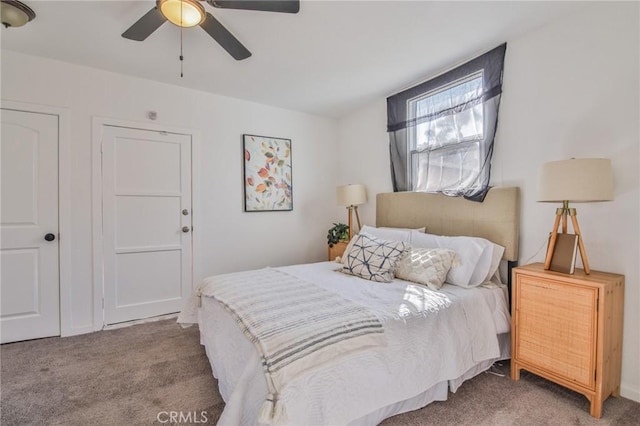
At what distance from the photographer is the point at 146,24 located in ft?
6.04

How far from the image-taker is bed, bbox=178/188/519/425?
1303 mm

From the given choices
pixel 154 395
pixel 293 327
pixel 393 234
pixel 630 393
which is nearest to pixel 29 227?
pixel 154 395

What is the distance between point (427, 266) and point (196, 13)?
2.28 meters

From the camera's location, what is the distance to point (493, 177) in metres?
2.60

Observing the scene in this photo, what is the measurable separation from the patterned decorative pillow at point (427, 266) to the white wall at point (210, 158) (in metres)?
2.00

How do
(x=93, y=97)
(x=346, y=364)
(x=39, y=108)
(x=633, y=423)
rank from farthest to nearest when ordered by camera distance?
(x=93, y=97) < (x=39, y=108) < (x=633, y=423) < (x=346, y=364)

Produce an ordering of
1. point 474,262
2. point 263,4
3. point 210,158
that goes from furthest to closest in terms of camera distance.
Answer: point 210,158 < point 474,262 < point 263,4

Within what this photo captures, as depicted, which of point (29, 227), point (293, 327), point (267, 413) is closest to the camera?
point (267, 413)

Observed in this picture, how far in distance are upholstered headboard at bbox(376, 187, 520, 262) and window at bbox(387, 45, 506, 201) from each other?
0.32ft

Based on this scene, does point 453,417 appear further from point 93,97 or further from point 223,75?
point 93,97

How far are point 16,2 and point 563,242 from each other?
3824mm

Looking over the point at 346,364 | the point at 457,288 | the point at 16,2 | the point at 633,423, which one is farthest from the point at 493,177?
the point at 16,2

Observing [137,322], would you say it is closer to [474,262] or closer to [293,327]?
[293,327]

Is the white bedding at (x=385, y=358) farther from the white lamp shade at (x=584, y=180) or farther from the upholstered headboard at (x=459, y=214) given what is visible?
the white lamp shade at (x=584, y=180)
